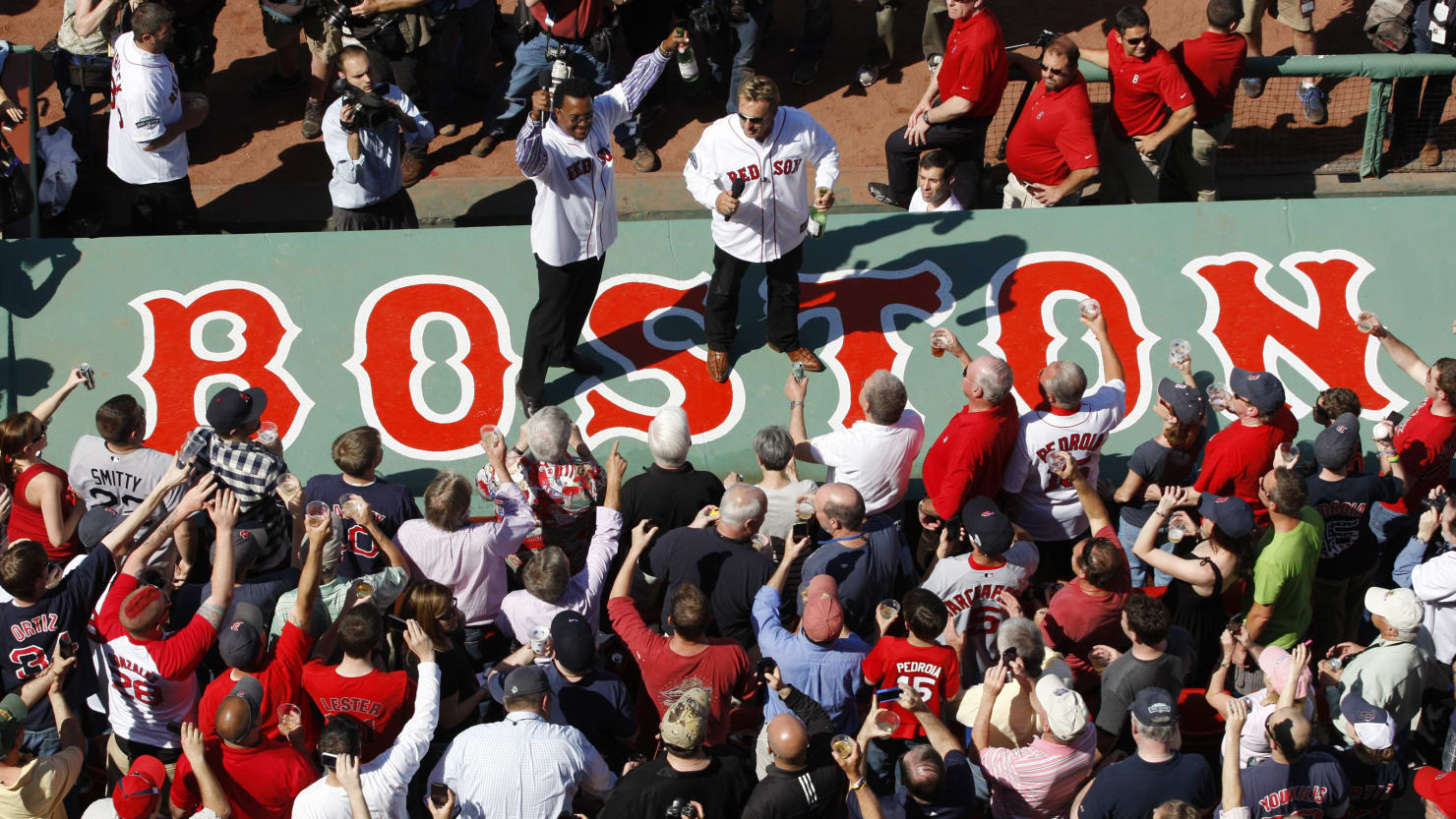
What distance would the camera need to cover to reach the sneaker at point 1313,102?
1043 centimetres

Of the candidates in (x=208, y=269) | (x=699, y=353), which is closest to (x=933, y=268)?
(x=699, y=353)

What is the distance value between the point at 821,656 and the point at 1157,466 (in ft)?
7.42

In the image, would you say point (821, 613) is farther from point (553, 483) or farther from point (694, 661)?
point (553, 483)

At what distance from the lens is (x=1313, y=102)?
1044 cm

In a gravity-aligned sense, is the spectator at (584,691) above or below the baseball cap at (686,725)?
below

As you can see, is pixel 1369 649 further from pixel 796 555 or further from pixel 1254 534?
pixel 796 555

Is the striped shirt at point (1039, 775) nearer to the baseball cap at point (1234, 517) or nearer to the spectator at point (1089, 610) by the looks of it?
the spectator at point (1089, 610)

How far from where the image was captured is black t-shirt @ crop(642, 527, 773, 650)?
6.11 meters

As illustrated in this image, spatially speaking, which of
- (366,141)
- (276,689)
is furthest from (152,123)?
(276,689)

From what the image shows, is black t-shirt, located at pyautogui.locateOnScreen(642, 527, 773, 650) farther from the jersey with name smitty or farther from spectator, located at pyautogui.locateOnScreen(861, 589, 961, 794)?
the jersey with name smitty

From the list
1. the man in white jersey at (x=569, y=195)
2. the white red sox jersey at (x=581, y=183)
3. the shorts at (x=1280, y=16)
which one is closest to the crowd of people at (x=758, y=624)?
the man in white jersey at (x=569, y=195)

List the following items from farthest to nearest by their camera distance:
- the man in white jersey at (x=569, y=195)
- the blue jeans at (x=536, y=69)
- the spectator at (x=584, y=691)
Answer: the blue jeans at (x=536, y=69) < the man in white jersey at (x=569, y=195) < the spectator at (x=584, y=691)

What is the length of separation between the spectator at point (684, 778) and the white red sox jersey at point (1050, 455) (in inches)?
101

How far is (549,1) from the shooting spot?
971 cm
